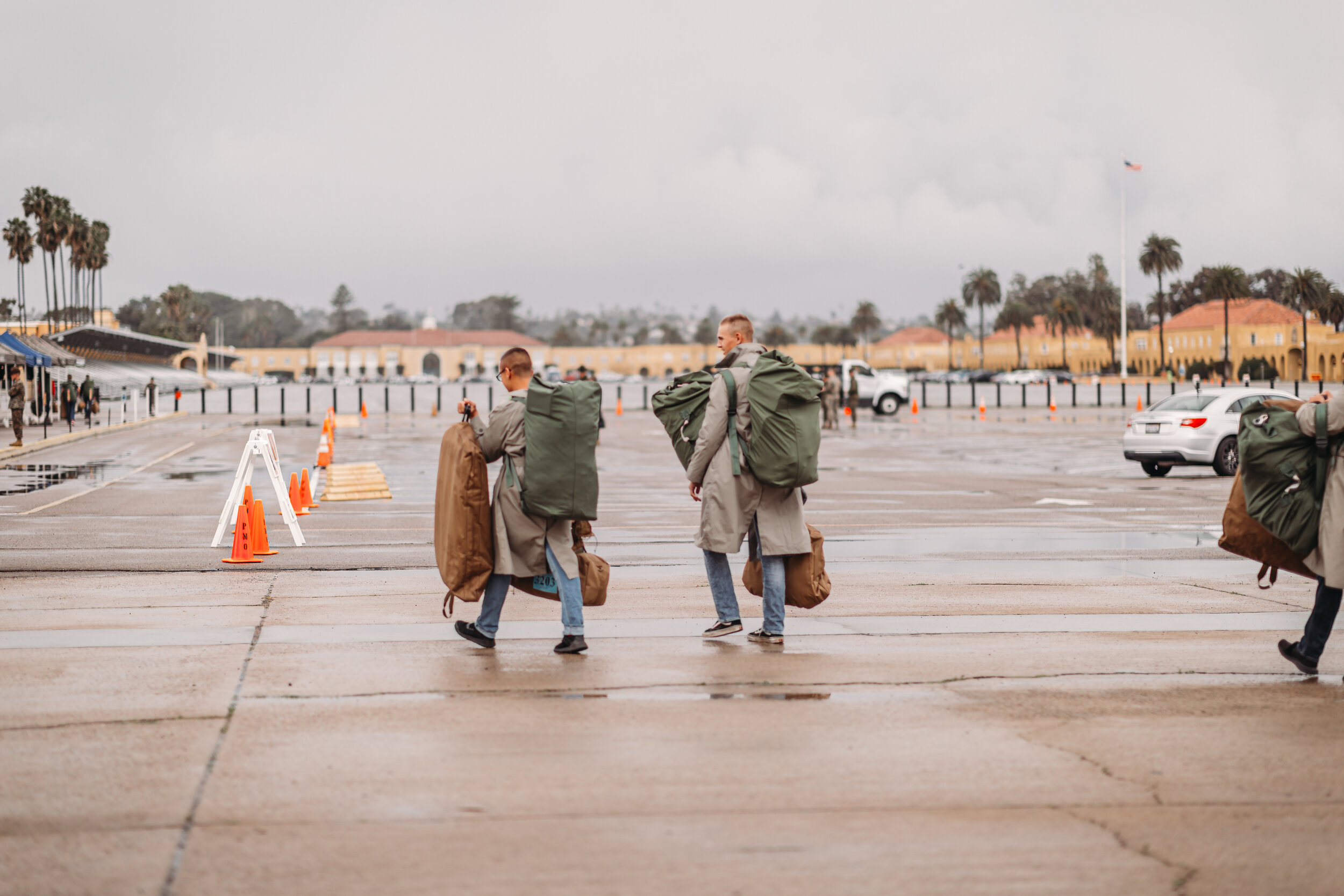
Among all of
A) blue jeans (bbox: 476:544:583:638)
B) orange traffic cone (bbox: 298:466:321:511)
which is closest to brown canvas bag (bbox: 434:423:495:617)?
blue jeans (bbox: 476:544:583:638)

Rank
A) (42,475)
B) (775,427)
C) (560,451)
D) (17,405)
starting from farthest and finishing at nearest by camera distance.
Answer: (17,405), (42,475), (775,427), (560,451)

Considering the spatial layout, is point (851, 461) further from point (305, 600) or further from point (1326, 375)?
point (1326, 375)

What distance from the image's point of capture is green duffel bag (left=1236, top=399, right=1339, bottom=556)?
6.43 m

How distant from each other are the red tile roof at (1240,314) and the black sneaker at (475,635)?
13375 centimetres

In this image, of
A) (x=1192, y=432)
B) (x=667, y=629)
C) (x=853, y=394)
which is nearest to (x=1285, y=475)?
(x=667, y=629)

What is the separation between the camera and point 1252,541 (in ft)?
22.1

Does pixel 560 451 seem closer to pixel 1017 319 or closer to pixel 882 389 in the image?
pixel 882 389

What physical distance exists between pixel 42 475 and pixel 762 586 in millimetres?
18591

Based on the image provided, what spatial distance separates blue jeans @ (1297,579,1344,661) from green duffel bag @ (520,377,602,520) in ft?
11.9

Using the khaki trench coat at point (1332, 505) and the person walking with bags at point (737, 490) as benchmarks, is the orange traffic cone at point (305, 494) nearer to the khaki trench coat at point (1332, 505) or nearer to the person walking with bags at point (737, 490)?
the person walking with bags at point (737, 490)

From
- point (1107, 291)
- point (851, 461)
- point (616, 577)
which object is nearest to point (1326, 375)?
point (1107, 291)

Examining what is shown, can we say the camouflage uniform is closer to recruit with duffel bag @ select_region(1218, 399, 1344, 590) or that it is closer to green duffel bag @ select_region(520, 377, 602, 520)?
green duffel bag @ select_region(520, 377, 602, 520)

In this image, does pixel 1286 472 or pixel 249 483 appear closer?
pixel 1286 472

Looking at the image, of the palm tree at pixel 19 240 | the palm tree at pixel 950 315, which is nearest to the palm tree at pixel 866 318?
the palm tree at pixel 950 315
